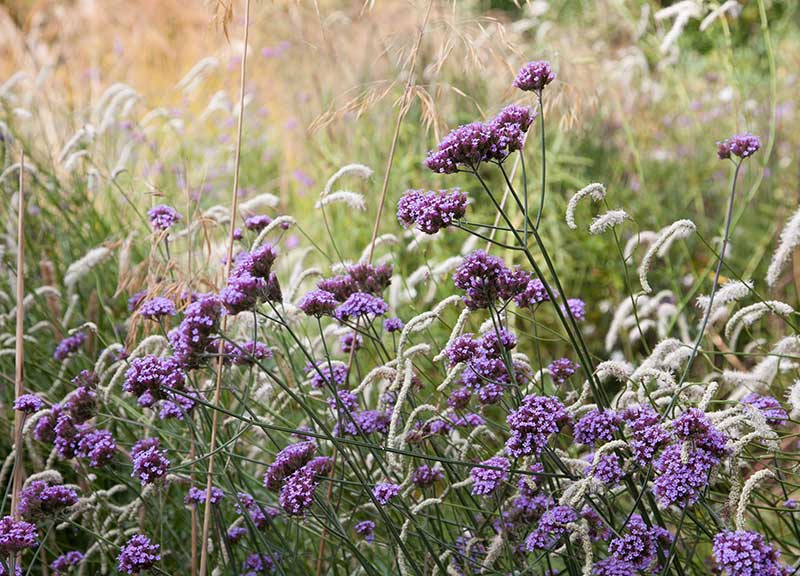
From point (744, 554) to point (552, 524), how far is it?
0.43 m

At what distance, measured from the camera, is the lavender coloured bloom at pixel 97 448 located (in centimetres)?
216

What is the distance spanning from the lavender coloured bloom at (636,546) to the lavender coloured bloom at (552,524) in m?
0.11

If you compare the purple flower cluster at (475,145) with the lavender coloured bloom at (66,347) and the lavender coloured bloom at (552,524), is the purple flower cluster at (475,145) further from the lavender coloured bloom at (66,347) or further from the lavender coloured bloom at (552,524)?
the lavender coloured bloom at (66,347)

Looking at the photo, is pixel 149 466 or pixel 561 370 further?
pixel 561 370

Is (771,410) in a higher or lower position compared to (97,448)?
lower

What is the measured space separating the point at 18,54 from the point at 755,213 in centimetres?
545

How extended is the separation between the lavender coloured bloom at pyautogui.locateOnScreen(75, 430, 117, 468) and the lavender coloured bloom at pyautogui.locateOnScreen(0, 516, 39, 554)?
238mm

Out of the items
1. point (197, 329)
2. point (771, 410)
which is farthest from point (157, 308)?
point (771, 410)

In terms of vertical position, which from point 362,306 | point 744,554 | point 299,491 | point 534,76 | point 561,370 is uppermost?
point 534,76

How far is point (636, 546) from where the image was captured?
1.74m

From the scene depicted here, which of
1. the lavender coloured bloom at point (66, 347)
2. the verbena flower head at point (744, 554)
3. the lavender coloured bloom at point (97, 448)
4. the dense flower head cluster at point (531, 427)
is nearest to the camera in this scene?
the verbena flower head at point (744, 554)

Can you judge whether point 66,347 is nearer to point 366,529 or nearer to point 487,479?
point 366,529

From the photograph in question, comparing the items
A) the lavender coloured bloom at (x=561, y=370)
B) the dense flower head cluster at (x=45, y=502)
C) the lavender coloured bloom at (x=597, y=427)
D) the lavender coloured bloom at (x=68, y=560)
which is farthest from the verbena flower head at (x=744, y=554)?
the lavender coloured bloom at (x=68, y=560)

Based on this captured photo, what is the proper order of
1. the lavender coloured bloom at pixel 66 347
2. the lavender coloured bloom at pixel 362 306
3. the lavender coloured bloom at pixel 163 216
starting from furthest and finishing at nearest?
the lavender coloured bloom at pixel 66 347 < the lavender coloured bloom at pixel 163 216 < the lavender coloured bloom at pixel 362 306
